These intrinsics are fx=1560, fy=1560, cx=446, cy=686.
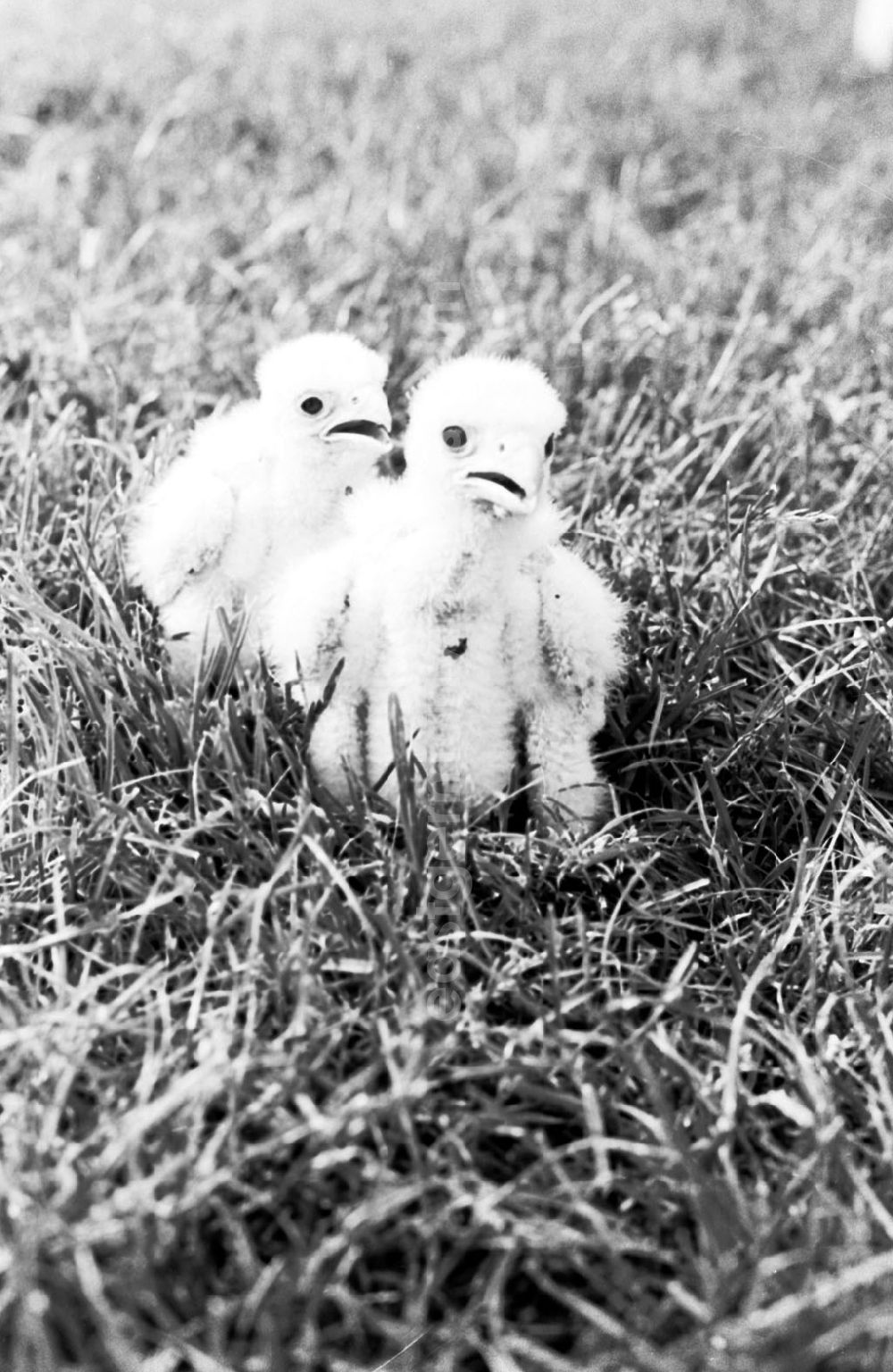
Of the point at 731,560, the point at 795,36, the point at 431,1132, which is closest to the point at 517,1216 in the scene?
the point at 431,1132

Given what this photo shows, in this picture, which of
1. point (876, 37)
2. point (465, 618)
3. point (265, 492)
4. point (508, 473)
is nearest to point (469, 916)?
point (465, 618)

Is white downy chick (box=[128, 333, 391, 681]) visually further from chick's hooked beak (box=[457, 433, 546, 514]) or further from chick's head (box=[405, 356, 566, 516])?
chick's hooked beak (box=[457, 433, 546, 514])

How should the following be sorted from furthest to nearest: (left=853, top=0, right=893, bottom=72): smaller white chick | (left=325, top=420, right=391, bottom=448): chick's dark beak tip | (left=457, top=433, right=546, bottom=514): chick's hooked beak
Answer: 1. (left=853, top=0, right=893, bottom=72): smaller white chick
2. (left=325, top=420, right=391, bottom=448): chick's dark beak tip
3. (left=457, top=433, right=546, bottom=514): chick's hooked beak

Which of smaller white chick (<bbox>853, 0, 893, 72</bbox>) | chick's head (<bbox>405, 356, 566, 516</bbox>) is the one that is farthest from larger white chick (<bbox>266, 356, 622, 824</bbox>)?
smaller white chick (<bbox>853, 0, 893, 72</bbox>)

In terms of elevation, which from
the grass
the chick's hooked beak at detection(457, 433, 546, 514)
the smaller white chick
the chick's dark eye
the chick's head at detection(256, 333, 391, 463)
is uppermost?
the smaller white chick

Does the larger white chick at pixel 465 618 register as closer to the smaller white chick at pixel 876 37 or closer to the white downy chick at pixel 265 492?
the white downy chick at pixel 265 492

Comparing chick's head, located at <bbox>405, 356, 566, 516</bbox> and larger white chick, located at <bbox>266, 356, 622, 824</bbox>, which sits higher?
chick's head, located at <bbox>405, 356, 566, 516</bbox>

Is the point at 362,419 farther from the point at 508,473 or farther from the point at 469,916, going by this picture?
the point at 469,916
